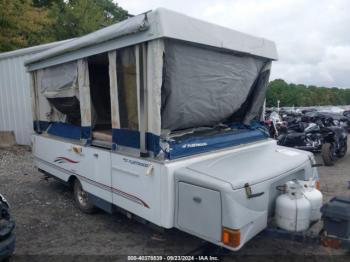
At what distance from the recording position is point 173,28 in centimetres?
320

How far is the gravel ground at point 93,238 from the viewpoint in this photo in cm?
368

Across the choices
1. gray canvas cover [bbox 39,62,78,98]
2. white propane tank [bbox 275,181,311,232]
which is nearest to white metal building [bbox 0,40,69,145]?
gray canvas cover [bbox 39,62,78,98]

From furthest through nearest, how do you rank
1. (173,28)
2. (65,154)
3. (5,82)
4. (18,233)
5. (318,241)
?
(5,82)
(65,154)
(18,233)
(173,28)
(318,241)

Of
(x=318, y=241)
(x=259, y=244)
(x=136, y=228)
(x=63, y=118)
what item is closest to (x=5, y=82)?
(x=63, y=118)

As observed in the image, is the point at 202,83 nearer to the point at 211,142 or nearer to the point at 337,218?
the point at 211,142

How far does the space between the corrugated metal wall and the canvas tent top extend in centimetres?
618

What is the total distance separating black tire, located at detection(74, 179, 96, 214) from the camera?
478 cm

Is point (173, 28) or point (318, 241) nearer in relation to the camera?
point (318, 241)

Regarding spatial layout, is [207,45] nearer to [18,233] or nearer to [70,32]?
[18,233]

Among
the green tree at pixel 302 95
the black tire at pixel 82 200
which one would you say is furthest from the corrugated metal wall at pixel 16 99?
the green tree at pixel 302 95

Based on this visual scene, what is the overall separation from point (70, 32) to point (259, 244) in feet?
57.8

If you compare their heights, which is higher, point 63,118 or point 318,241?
point 63,118

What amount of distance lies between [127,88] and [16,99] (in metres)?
8.21

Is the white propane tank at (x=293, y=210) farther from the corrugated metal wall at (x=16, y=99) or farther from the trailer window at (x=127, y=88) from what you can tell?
the corrugated metal wall at (x=16, y=99)
